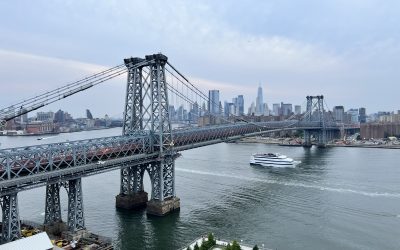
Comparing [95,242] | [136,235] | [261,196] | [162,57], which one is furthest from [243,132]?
[95,242]

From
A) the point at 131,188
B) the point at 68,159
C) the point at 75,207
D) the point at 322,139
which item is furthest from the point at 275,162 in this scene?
the point at 322,139

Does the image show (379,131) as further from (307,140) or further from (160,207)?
(160,207)

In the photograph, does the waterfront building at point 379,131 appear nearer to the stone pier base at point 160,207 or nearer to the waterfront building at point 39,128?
the stone pier base at point 160,207

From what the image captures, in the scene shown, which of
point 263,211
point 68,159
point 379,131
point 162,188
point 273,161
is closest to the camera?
point 68,159

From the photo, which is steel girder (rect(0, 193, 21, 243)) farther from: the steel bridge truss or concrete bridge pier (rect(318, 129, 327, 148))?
concrete bridge pier (rect(318, 129, 327, 148))

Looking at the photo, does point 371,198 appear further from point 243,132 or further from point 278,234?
point 243,132

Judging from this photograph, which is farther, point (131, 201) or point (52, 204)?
point (131, 201)

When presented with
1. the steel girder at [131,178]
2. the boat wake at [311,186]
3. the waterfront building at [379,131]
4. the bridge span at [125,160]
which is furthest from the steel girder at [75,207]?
the waterfront building at [379,131]

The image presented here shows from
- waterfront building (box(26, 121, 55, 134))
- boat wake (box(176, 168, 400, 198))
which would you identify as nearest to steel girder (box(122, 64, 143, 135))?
boat wake (box(176, 168, 400, 198))
